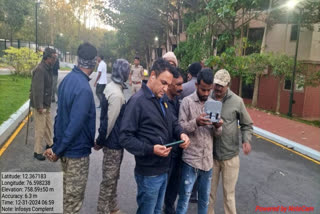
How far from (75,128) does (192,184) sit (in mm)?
1419

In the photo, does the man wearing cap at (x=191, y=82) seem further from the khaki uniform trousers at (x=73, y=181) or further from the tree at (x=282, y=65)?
the tree at (x=282, y=65)

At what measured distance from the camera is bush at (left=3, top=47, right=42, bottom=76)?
19797mm

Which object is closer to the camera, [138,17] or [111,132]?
[111,132]

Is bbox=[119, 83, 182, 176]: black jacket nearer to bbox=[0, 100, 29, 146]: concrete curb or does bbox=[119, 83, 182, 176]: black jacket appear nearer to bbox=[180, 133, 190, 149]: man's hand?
bbox=[180, 133, 190, 149]: man's hand

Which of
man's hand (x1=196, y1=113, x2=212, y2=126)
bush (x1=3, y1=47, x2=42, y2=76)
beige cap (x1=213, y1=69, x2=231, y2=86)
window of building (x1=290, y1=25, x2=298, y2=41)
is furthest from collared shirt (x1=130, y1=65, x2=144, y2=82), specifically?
bush (x1=3, y1=47, x2=42, y2=76)

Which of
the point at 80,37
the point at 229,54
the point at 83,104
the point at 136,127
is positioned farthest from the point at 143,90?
the point at 80,37

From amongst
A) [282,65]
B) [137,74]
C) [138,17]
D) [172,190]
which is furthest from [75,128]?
[138,17]

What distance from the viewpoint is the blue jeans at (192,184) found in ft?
10.2

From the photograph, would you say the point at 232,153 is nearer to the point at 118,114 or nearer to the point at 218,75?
the point at 218,75

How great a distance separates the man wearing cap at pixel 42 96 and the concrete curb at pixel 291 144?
614 centimetres

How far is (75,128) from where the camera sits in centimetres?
283

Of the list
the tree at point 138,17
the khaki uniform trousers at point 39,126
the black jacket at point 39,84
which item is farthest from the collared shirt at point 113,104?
the tree at point 138,17

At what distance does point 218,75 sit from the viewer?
314cm

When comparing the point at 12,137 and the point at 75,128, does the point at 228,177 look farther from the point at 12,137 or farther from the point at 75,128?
the point at 12,137
